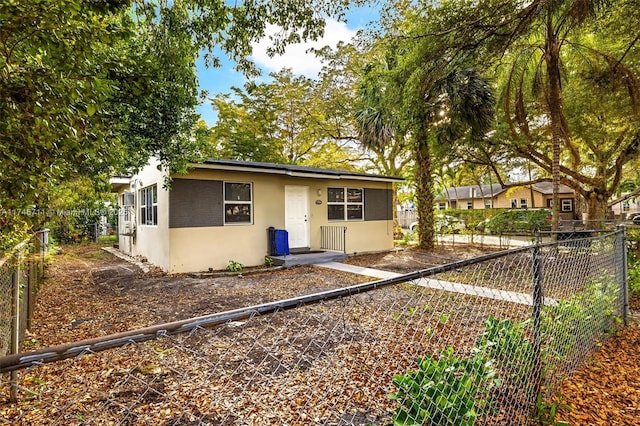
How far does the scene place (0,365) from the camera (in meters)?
0.80

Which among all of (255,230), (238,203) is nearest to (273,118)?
(238,203)

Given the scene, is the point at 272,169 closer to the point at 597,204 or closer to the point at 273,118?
the point at 273,118

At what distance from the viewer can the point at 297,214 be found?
10.5 metres

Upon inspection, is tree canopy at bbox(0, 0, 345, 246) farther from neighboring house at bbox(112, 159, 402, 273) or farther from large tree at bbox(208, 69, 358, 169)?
large tree at bbox(208, 69, 358, 169)

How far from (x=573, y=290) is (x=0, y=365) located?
4.22m

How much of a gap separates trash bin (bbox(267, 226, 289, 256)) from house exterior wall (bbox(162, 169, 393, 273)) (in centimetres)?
21

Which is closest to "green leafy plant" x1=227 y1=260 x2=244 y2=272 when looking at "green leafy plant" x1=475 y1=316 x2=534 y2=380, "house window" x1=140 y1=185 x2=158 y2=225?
"house window" x1=140 y1=185 x2=158 y2=225

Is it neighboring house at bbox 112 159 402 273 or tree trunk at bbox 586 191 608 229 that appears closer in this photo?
neighboring house at bbox 112 159 402 273

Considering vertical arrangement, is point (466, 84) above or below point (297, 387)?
above

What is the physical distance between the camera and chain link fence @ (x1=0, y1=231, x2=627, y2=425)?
1.93 meters

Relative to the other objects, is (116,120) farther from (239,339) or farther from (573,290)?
(573,290)

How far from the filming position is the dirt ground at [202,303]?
259cm

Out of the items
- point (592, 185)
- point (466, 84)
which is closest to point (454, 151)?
point (466, 84)

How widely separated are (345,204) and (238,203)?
3.97 metres
